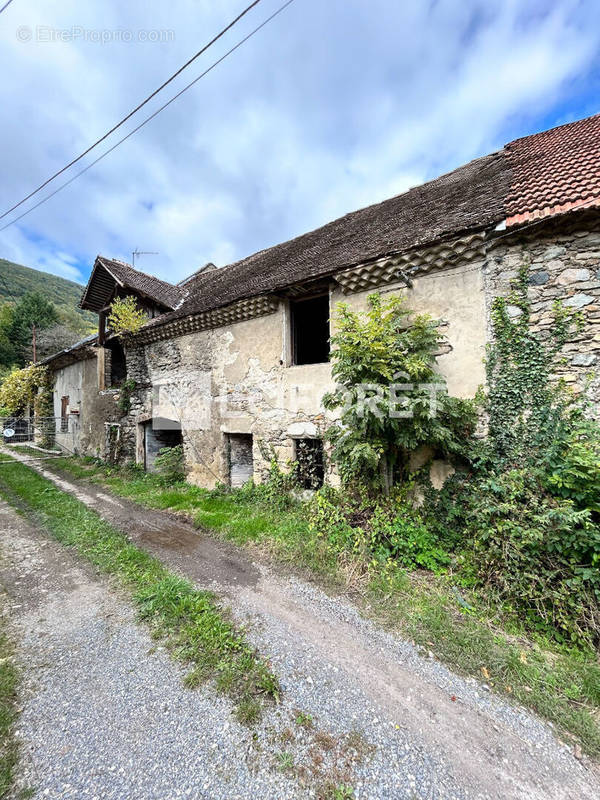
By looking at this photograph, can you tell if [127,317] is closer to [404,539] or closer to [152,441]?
[152,441]

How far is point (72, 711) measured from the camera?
2.32 meters

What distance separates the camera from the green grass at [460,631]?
97.7 inches

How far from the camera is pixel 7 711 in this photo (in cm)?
230

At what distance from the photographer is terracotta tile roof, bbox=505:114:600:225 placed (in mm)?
4164

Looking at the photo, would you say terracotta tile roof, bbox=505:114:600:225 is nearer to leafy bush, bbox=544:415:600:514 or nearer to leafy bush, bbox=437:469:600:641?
leafy bush, bbox=544:415:600:514

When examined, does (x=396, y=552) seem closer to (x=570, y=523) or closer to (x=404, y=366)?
(x=570, y=523)

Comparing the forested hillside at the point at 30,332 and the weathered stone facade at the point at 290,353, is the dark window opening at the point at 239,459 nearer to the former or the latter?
the weathered stone facade at the point at 290,353

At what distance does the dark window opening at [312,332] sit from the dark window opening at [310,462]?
1971 mm

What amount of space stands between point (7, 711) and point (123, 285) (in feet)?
34.9

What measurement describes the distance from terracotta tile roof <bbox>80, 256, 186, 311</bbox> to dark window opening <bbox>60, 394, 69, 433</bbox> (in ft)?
19.0

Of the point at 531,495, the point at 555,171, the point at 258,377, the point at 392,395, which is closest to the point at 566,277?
the point at 555,171

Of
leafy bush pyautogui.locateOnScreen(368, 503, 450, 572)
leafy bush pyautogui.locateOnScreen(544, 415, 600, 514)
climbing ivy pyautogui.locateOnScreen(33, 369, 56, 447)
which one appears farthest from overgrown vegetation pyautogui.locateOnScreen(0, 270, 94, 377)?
leafy bush pyautogui.locateOnScreen(544, 415, 600, 514)

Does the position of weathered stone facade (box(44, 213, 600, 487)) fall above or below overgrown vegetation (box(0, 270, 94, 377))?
below

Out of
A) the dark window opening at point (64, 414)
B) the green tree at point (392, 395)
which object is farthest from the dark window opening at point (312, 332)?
the dark window opening at point (64, 414)
